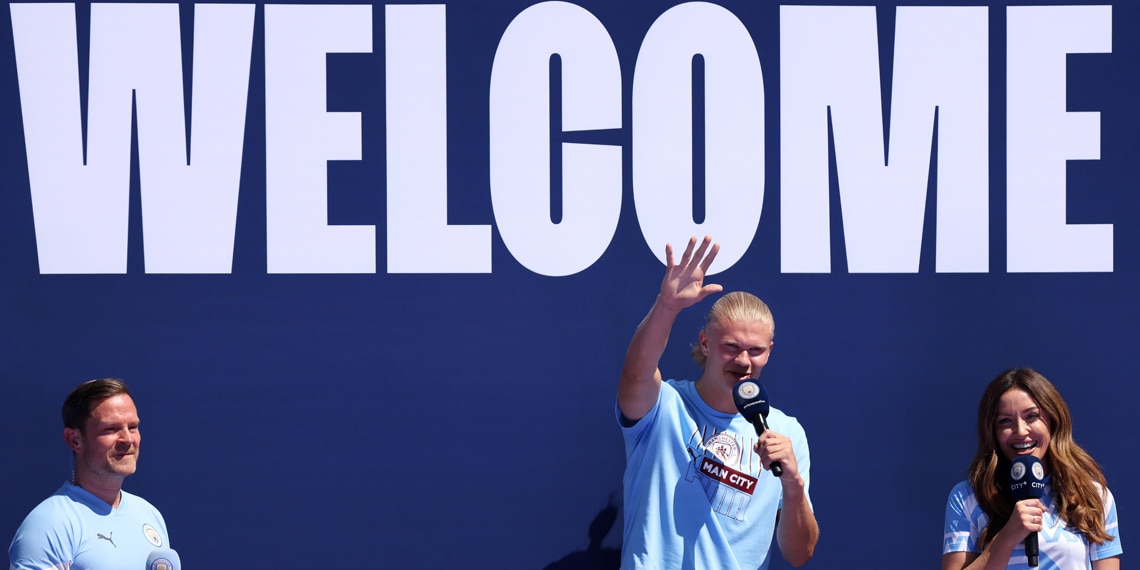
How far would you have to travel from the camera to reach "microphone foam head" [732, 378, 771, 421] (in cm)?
285

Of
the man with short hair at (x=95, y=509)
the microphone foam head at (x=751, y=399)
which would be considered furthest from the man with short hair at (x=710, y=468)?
the man with short hair at (x=95, y=509)

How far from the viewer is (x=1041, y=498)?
309 cm

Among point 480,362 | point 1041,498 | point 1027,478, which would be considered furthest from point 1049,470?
point 480,362

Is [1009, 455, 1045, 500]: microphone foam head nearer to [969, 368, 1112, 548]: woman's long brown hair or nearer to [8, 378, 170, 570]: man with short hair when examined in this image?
[969, 368, 1112, 548]: woman's long brown hair

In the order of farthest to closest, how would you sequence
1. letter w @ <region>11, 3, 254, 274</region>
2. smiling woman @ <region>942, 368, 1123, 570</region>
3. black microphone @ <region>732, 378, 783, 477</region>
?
letter w @ <region>11, 3, 254, 274</region> → smiling woman @ <region>942, 368, 1123, 570</region> → black microphone @ <region>732, 378, 783, 477</region>

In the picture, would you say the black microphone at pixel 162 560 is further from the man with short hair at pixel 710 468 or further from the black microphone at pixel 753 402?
the black microphone at pixel 753 402

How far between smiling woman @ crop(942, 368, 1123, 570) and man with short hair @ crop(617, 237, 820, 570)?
1.41ft

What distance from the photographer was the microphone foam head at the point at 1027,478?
113 inches

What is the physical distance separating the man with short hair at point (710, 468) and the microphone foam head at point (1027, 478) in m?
0.53

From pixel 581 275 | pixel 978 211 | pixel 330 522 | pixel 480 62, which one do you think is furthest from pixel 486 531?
pixel 978 211

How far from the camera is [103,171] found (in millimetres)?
3633

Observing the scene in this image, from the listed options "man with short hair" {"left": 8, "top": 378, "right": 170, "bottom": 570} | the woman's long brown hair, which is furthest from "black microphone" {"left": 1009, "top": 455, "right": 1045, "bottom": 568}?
"man with short hair" {"left": 8, "top": 378, "right": 170, "bottom": 570}

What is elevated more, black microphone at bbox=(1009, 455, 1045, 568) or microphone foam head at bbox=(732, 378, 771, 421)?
microphone foam head at bbox=(732, 378, 771, 421)

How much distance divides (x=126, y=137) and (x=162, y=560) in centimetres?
145
